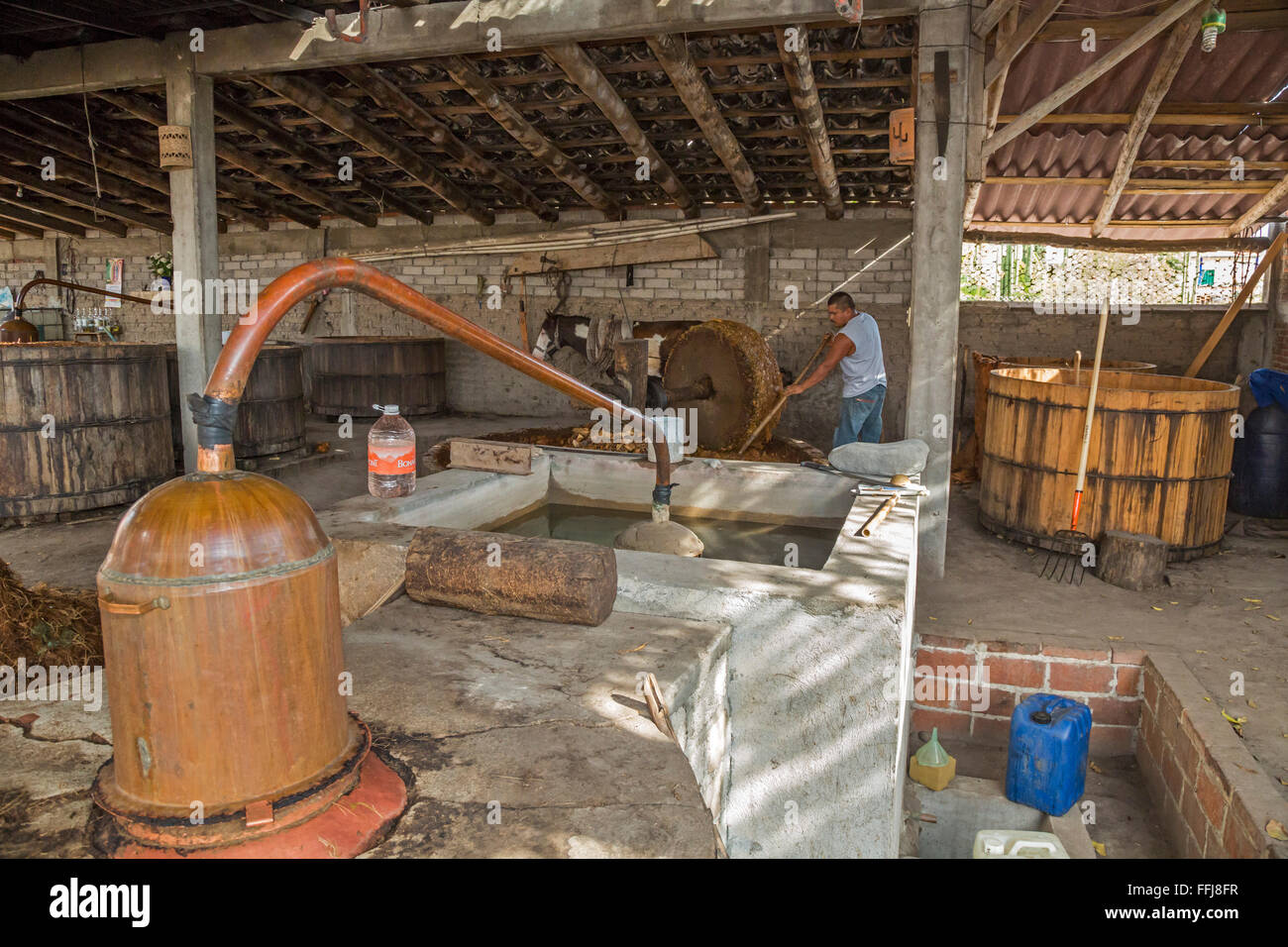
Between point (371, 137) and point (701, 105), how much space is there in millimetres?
3905

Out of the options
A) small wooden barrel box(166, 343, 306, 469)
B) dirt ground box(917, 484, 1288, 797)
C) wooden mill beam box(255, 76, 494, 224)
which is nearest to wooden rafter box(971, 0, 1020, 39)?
dirt ground box(917, 484, 1288, 797)

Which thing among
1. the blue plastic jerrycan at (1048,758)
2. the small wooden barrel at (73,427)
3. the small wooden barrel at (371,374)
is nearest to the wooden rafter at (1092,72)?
the blue plastic jerrycan at (1048,758)

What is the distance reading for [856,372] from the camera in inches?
300

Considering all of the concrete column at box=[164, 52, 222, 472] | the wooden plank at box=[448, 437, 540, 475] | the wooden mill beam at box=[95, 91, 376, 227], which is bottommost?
the wooden plank at box=[448, 437, 540, 475]

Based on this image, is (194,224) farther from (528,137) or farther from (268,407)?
(528,137)

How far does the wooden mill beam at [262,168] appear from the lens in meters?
9.45

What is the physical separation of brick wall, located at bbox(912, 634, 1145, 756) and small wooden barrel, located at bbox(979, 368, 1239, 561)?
193 centimetres

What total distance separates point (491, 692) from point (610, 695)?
0.36 metres

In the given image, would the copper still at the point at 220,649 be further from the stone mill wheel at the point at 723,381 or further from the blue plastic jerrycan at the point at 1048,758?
the stone mill wheel at the point at 723,381

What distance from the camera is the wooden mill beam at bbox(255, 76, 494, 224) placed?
870 cm

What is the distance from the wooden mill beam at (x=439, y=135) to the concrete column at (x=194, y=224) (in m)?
1.36

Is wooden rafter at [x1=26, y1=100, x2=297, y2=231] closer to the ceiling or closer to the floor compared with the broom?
closer to the ceiling

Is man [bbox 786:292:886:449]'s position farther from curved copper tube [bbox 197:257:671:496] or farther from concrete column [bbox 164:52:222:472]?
concrete column [bbox 164:52:222:472]

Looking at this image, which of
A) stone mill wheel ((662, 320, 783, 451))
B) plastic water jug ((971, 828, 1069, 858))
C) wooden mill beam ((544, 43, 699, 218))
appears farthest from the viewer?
stone mill wheel ((662, 320, 783, 451))
